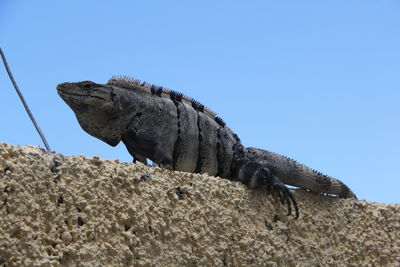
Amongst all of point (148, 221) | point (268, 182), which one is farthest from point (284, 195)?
point (148, 221)

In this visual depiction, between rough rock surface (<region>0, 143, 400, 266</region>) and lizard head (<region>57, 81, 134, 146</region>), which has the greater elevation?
lizard head (<region>57, 81, 134, 146</region>)

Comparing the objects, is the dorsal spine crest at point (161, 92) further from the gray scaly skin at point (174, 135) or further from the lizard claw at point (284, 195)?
the lizard claw at point (284, 195)

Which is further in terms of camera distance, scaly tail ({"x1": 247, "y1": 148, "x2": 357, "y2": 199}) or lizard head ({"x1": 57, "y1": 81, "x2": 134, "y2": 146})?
scaly tail ({"x1": 247, "y1": 148, "x2": 357, "y2": 199})

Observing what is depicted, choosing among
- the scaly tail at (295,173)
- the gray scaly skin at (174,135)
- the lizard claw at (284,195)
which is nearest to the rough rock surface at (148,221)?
the lizard claw at (284,195)

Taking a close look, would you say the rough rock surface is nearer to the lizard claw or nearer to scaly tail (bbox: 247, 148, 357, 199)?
the lizard claw

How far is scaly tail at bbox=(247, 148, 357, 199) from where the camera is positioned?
155 inches

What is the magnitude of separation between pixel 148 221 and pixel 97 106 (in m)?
1.28

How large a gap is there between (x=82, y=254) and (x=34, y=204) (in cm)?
26

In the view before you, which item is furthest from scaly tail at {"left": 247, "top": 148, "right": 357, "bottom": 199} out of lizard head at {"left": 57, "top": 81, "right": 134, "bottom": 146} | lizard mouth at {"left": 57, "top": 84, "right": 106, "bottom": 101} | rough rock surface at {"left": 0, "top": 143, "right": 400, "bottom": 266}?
lizard mouth at {"left": 57, "top": 84, "right": 106, "bottom": 101}

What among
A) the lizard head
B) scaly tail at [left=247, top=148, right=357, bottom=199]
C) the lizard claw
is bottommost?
the lizard claw

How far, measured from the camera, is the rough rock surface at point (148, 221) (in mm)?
2146

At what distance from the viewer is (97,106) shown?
3.60 metres

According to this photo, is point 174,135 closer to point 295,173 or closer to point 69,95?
point 69,95

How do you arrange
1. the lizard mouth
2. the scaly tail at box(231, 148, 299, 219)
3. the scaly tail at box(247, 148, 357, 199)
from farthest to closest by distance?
the scaly tail at box(247, 148, 357, 199), the lizard mouth, the scaly tail at box(231, 148, 299, 219)
